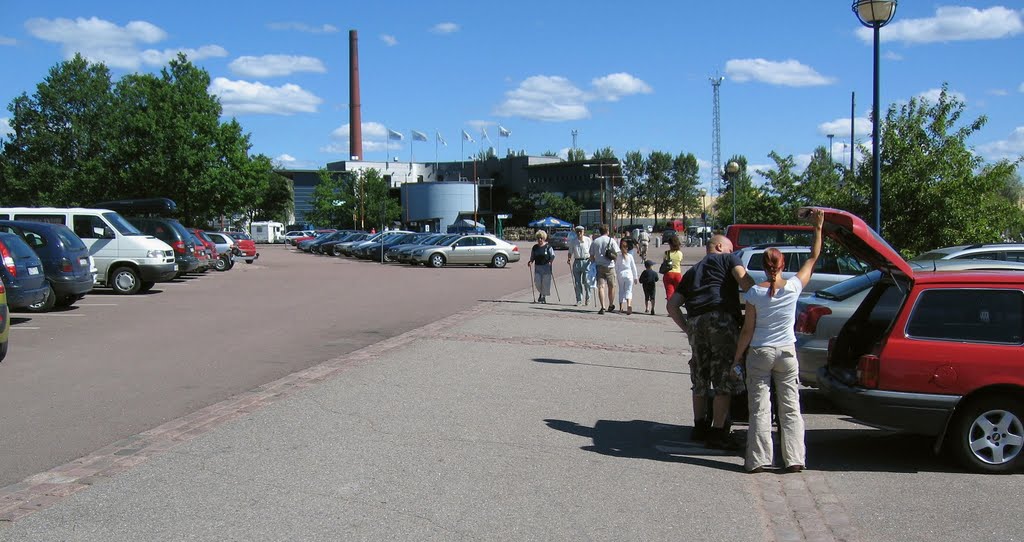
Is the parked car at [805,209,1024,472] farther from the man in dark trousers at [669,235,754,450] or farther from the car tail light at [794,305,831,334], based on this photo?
the car tail light at [794,305,831,334]

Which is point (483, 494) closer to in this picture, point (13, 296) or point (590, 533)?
point (590, 533)

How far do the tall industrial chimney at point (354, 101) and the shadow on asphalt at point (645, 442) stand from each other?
87643 millimetres

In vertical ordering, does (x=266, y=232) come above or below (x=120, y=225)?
below

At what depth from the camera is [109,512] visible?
16.9 ft

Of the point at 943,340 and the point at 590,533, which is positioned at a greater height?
the point at 943,340

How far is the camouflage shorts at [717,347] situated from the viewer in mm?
6730

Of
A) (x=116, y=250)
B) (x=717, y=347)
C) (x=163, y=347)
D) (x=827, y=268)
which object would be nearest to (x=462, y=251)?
(x=116, y=250)

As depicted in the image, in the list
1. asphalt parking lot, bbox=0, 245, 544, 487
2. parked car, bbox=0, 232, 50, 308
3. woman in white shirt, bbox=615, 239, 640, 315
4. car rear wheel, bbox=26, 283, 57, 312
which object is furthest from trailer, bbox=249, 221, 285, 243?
parked car, bbox=0, 232, 50, 308

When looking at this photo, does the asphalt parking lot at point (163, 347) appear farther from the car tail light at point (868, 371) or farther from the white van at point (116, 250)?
the car tail light at point (868, 371)

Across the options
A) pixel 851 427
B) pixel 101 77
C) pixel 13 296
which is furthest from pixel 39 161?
pixel 851 427

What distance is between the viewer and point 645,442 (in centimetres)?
720

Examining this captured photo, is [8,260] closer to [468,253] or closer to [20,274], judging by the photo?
[20,274]

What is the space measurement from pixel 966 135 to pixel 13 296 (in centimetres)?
1510

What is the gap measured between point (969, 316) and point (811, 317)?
8.01ft
